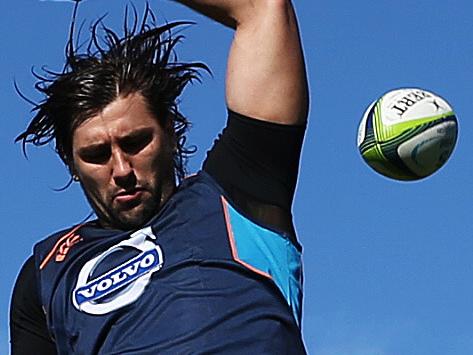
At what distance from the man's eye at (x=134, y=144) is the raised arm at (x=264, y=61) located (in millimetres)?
603

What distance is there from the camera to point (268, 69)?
7625 mm

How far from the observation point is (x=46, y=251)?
8336 millimetres

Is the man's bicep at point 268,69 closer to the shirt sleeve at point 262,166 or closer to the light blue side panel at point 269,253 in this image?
the shirt sleeve at point 262,166

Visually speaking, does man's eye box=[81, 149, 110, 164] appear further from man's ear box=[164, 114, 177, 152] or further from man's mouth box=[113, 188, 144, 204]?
man's ear box=[164, 114, 177, 152]

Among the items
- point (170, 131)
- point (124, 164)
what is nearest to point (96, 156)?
point (124, 164)

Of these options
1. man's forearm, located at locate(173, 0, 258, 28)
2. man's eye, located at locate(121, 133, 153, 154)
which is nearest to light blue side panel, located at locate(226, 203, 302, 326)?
man's eye, located at locate(121, 133, 153, 154)

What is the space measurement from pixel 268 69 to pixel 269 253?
1064mm

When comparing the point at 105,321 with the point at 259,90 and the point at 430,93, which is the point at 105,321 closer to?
the point at 259,90

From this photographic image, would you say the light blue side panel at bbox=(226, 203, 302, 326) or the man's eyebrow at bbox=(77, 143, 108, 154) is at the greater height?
the man's eyebrow at bbox=(77, 143, 108, 154)

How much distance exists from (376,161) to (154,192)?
5.04 metres

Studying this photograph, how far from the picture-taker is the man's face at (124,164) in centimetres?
788

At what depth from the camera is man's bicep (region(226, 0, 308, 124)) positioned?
25.0 ft

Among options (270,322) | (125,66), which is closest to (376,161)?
(125,66)

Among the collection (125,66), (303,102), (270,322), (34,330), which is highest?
(125,66)
